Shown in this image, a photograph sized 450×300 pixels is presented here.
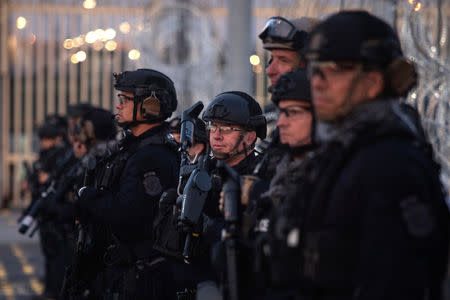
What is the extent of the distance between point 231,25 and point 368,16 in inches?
231

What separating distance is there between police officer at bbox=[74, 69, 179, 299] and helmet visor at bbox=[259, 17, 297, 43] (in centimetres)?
102

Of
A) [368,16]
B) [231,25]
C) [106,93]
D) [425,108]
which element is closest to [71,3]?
[106,93]

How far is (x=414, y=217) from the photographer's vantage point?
7.15 feet

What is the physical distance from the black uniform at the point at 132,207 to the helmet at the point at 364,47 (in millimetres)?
2223

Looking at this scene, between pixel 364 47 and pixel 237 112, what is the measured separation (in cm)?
207

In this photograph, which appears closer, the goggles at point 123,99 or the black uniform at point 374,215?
the black uniform at point 374,215

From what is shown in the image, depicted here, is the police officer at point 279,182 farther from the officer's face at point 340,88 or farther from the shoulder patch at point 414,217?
the shoulder patch at point 414,217

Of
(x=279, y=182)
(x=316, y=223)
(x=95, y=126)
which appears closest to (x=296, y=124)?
(x=279, y=182)

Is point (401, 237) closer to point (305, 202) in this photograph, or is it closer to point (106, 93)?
point (305, 202)

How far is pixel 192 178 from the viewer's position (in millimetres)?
4086

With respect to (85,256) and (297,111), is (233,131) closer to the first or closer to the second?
(85,256)

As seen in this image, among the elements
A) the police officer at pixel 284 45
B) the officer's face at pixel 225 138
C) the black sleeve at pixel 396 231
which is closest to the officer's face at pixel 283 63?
the police officer at pixel 284 45

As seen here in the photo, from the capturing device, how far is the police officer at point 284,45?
12.6ft

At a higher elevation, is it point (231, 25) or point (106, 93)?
point (231, 25)
